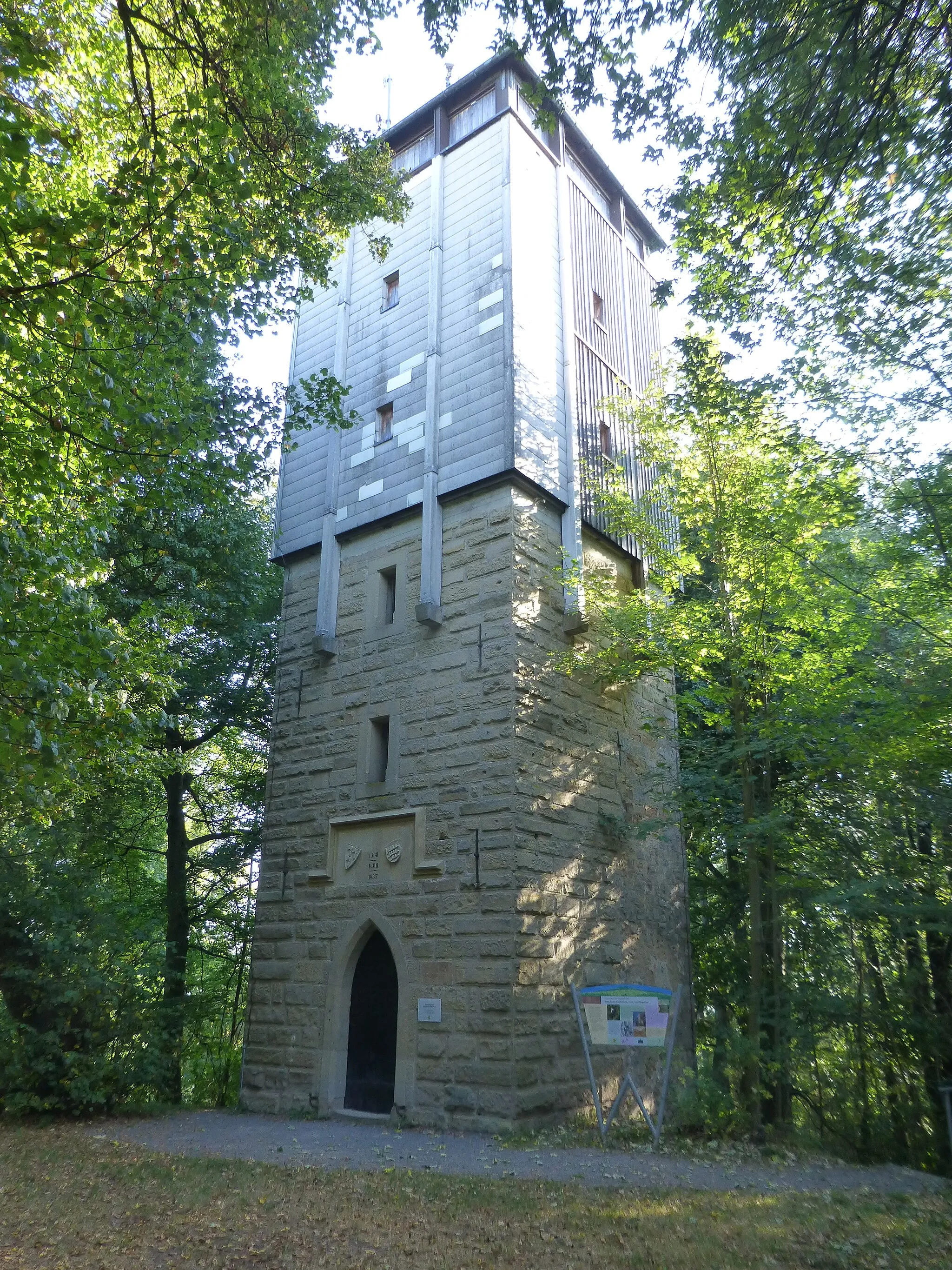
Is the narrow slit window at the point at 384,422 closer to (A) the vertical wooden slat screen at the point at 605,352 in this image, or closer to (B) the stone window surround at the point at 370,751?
(A) the vertical wooden slat screen at the point at 605,352

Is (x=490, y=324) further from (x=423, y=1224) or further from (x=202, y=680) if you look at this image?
(x=423, y=1224)

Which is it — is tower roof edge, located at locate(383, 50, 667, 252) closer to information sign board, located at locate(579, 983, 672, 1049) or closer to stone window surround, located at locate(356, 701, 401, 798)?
stone window surround, located at locate(356, 701, 401, 798)

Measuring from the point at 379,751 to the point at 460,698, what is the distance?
1.45 meters

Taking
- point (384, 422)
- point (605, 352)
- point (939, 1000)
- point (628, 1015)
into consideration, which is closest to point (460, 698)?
point (628, 1015)

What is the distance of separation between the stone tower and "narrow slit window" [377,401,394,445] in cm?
5

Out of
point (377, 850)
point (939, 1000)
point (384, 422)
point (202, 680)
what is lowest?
point (939, 1000)

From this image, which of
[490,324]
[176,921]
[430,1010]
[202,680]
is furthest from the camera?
[176,921]

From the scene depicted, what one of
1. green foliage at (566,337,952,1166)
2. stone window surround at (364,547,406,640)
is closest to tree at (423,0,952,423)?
green foliage at (566,337,952,1166)

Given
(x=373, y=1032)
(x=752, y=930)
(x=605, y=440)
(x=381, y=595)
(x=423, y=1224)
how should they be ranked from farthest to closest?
(x=605, y=440), (x=381, y=595), (x=373, y=1032), (x=752, y=930), (x=423, y=1224)

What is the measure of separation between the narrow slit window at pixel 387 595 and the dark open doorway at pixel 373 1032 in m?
3.71

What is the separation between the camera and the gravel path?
6.36m

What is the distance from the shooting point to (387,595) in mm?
11500

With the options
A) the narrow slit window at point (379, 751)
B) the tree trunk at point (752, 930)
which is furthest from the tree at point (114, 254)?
the tree trunk at point (752, 930)

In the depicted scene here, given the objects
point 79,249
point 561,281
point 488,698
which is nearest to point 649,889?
point 488,698
